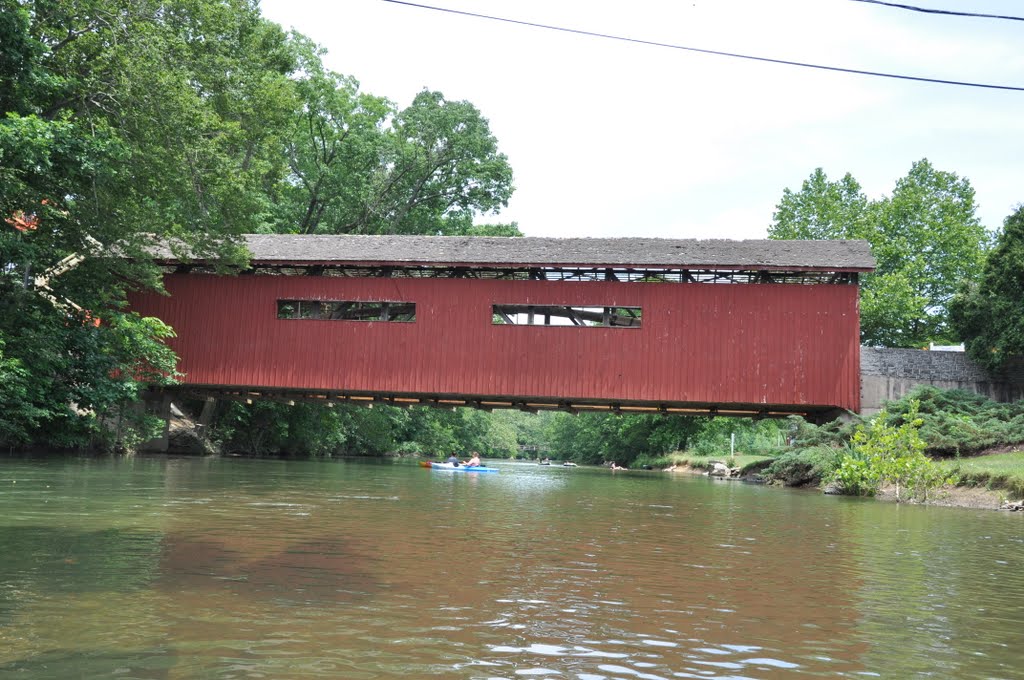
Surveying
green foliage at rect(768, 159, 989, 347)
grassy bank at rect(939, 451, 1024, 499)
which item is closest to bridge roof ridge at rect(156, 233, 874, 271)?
grassy bank at rect(939, 451, 1024, 499)

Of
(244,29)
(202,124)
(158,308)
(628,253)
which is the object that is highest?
(244,29)

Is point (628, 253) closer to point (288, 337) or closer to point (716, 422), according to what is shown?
point (288, 337)

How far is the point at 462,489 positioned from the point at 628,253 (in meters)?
9.50

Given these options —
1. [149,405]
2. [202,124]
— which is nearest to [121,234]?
[202,124]

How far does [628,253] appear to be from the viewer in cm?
2281

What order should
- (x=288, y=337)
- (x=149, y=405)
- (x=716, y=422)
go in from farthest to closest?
(x=716, y=422)
(x=149, y=405)
(x=288, y=337)

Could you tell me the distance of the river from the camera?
3.77 m

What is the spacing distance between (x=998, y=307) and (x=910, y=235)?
56.2 feet

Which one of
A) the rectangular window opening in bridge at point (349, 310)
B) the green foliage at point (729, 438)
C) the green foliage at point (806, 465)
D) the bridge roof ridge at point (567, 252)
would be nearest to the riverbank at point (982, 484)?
the green foliage at point (806, 465)

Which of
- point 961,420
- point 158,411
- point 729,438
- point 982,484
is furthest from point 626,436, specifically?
point 982,484

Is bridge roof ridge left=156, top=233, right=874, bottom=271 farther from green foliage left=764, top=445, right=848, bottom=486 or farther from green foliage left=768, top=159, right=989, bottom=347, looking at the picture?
green foliage left=768, top=159, right=989, bottom=347

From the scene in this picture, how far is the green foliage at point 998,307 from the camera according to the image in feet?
76.7

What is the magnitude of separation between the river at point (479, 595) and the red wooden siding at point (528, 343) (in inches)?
480

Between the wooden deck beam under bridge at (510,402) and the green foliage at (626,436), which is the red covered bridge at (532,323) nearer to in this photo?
the wooden deck beam under bridge at (510,402)
